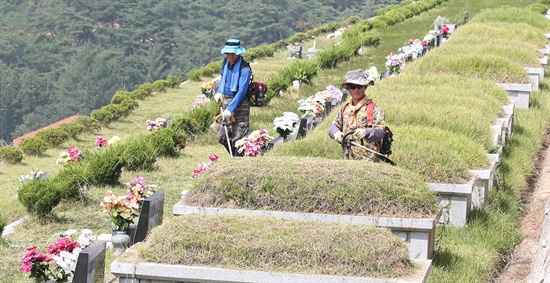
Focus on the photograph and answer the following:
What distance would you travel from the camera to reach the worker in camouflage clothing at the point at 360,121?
7.95m

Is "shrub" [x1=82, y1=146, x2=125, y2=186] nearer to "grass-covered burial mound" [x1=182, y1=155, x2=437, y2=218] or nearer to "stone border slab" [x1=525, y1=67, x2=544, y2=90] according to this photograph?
"grass-covered burial mound" [x1=182, y1=155, x2=437, y2=218]

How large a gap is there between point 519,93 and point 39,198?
25.3 feet

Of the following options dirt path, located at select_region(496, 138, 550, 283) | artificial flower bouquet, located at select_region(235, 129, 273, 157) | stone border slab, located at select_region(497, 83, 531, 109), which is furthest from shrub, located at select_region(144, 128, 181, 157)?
dirt path, located at select_region(496, 138, 550, 283)

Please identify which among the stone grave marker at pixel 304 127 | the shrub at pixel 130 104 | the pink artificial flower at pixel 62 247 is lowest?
the shrub at pixel 130 104

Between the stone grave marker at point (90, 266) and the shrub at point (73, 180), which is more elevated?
the stone grave marker at point (90, 266)

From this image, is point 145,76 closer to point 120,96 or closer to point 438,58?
point 120,96

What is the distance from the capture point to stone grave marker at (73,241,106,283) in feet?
20.3

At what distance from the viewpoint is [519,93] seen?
47.3 ft

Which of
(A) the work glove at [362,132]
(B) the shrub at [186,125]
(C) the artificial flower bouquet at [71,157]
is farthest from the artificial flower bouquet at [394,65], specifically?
(A) the work glove at [362,132]

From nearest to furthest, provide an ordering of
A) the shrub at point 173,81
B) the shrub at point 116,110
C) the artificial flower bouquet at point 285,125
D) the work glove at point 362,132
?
the work glove at point 362,132, the artificial flower bouquet at point 285,125, the shrub at point 116,110, the shrub at point 173,81

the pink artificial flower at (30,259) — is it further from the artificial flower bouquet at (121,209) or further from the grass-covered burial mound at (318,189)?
the artificial flower bouquet at (121,209)

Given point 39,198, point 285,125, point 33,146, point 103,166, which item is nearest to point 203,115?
point 33,146

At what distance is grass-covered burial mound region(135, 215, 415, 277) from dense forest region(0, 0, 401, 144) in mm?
58832

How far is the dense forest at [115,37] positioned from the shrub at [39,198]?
54569 millimetres
